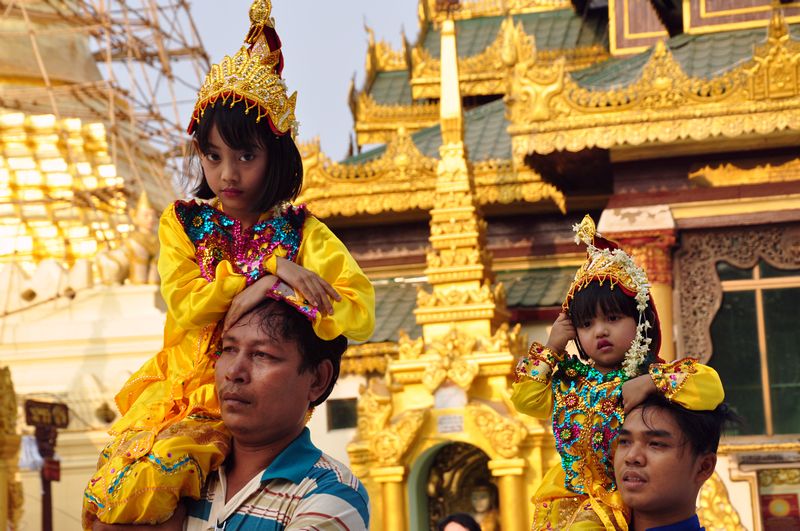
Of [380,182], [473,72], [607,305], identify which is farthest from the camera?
[473,72]

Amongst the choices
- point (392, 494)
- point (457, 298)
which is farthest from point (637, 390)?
point (457, 298)

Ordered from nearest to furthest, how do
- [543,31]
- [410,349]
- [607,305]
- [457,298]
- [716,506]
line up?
[607,305], [410,349], [716,506], [457,298], [543,31]

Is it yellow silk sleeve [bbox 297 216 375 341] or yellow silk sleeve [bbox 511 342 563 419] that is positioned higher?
yellow silk sleeve [bbox 297 216 375 341]

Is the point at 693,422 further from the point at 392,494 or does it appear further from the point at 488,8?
the point at 488,8

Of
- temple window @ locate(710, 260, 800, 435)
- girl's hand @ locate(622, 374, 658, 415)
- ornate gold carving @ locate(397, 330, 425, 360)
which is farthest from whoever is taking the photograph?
temple window @ locate(710, 260, 800, 435)

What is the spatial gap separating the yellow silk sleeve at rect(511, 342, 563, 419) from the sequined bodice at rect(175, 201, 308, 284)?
145 centimetres

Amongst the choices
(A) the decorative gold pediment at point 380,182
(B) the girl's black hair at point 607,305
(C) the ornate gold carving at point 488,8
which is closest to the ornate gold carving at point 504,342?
(A) the decorative gold pediment at point 380,182

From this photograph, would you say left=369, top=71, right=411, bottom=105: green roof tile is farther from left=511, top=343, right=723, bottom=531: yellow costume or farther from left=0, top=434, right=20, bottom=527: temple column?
left=511, top=343, right=723, bottom=531: yellow costume

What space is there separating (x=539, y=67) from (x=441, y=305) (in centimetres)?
231

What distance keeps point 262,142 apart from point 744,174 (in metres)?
9.66

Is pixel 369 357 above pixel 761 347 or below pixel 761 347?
above

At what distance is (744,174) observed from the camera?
12883 mm

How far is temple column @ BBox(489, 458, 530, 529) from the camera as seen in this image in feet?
36.6

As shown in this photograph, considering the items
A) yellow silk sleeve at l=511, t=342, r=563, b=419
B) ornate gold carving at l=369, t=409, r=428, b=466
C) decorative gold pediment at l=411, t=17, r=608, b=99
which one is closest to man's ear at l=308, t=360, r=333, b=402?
yellow silk sleeve at l=511, t=342, r=563, b=419
